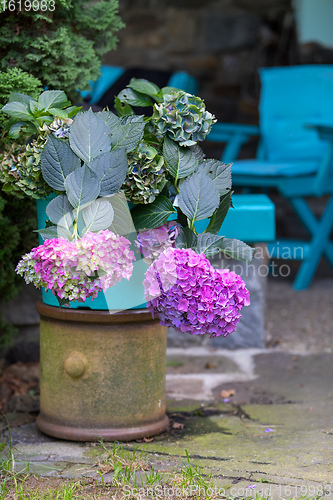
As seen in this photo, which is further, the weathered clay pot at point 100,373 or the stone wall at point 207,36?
the stone wall at point 207,36

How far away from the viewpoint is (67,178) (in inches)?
59.1

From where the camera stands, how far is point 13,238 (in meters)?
2.00

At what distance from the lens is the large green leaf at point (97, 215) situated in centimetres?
147

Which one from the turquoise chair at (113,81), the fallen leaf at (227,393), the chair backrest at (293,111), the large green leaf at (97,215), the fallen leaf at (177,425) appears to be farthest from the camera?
the chair backrest at (293,111)

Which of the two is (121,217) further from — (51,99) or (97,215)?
(51,99)

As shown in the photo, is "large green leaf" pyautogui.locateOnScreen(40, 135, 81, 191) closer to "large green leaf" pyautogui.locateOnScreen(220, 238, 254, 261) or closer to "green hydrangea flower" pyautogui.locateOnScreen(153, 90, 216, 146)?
"green hydrangea flower" pyautogui.locateOnScreen(153, 90, 216, 146)

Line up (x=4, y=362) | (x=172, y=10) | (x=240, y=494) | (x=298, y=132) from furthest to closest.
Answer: (x=172, y=10)
(x=298, y=132)
(x=4, y=362)
(x=240, y=494)

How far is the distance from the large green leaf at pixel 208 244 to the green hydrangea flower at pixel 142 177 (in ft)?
0.53

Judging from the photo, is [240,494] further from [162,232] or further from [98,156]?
[98,156]

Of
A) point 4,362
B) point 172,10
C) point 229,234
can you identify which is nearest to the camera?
point 229,234

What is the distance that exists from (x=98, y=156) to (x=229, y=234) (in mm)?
685

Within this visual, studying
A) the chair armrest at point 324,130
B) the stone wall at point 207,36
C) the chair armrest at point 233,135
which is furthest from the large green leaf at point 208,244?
the stone wall at point 207,36

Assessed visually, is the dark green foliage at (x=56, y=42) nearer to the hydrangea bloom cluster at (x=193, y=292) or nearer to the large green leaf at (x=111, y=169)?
the large green leaf at (x=111, y=169)

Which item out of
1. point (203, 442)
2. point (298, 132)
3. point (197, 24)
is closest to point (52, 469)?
point (203, 442)
